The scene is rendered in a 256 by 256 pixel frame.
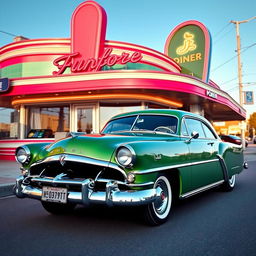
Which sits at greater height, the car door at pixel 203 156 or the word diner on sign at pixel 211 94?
the word diner on sign at pixel 211 94

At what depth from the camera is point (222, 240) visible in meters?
3.00

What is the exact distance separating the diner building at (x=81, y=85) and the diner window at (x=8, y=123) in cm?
7

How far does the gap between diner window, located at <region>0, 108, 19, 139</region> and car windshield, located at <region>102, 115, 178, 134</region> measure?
41.2 feet

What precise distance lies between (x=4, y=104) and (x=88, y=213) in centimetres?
1537

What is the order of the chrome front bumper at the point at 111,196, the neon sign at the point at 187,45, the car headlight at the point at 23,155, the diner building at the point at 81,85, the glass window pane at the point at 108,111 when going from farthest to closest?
the neon sign at the point at 187,45 < the glass window pane at the point at 108,111 < the diner building at the point at 81,85 < the car headlight at the point at 23,155 < the chrome front bumper at the point at 111,196

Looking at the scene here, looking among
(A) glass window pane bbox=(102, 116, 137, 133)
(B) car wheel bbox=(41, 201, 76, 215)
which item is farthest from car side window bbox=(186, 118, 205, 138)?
(B) car wheel bbox=(41, 201, 76, 215)

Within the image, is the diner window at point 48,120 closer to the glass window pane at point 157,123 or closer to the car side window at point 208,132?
the car side window at point 208,132

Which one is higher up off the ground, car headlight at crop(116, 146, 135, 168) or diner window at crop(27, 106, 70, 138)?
diner window at crop(27, 106, 70, 138)

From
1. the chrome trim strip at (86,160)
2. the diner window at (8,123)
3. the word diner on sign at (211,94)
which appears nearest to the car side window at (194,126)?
the chrome trim strip at (86,160)

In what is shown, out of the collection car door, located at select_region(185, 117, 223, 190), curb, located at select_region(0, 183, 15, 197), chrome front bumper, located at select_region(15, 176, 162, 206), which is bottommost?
curb, located at select_region(0, 183, 15, 197)

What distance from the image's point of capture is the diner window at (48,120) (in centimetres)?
1510

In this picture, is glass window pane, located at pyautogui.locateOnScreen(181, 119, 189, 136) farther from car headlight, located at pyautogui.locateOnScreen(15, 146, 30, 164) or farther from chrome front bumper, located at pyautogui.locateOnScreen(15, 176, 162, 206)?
car headlight, located at pyautogui.locateOnScreen(15, 146, 30, 164)

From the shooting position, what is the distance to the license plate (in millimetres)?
3188

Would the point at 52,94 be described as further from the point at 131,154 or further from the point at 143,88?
the point at 131,154
